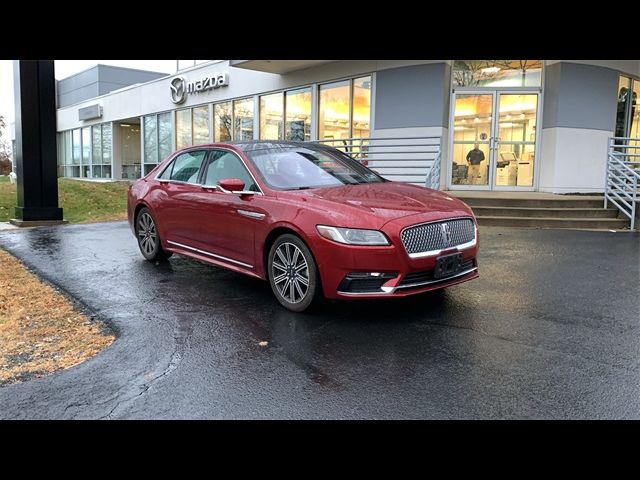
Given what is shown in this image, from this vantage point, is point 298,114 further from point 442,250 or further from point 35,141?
point 442,250

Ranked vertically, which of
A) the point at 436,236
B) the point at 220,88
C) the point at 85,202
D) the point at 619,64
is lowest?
the point at 85,202

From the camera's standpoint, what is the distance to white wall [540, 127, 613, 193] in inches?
556

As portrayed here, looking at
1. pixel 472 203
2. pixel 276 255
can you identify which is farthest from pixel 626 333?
pixel 472 203

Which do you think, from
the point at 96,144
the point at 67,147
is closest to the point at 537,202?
the point at 96,144

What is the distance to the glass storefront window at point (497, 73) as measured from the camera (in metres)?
14.5

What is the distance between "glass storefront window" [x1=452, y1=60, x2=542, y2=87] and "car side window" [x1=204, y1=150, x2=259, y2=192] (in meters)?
10.4

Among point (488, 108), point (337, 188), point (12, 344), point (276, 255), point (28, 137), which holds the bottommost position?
point (12, 344)

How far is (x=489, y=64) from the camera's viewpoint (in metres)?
14.7

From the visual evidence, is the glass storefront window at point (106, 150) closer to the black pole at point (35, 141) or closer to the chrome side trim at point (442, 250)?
the black pole at point (35, 141)

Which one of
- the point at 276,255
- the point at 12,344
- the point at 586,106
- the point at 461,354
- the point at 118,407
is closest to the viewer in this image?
the point at 118,407

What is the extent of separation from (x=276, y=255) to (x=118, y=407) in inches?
88.8

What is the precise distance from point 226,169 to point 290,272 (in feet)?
5.63

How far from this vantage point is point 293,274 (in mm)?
4961

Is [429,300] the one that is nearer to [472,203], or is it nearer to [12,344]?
[12,344]
